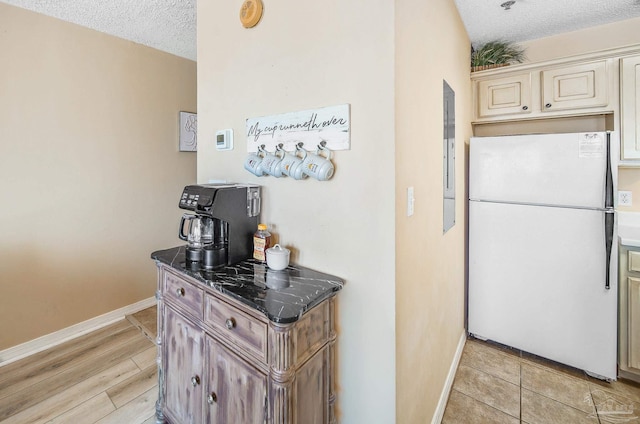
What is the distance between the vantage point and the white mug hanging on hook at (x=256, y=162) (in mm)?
1448

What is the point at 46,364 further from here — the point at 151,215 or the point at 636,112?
the point at 636,112

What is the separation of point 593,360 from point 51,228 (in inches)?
154

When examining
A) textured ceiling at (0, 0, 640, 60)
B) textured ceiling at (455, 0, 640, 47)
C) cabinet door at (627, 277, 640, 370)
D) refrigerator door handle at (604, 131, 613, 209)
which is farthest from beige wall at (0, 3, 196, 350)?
cabinet door at (627, 277, 640, 370)

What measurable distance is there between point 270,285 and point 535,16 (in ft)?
8.54

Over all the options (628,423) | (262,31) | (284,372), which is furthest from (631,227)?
(262,31)

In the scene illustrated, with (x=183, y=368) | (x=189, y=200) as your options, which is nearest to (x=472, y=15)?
(x=189, y=200)

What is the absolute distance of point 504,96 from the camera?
91.3 inches

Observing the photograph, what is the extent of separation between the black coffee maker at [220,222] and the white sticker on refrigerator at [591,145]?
199cm

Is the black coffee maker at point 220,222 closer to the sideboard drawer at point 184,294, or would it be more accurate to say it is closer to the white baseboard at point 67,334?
the sideboard drawer at point 184,294

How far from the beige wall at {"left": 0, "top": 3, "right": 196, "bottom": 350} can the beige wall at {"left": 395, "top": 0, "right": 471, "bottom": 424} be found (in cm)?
252

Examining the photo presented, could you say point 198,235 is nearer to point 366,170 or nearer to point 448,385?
point 366,170

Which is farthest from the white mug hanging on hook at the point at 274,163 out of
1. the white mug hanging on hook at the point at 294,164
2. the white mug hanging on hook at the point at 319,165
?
the white mug hanging on hook at the point at 319,165

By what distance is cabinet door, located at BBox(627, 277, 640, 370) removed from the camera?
5.95 feet

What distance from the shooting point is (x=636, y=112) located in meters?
1.92
